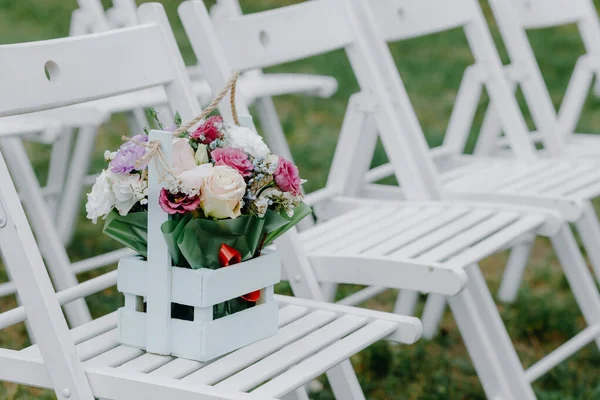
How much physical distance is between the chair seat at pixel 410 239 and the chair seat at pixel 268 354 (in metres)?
0.21

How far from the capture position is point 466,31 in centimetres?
323

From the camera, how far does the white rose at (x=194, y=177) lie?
1.66 metres

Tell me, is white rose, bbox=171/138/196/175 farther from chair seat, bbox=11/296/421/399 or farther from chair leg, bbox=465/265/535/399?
chair leg, bbox=465/265/535/399

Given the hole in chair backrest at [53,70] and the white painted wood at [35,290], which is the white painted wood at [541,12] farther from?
the white painted wood at [35,290]

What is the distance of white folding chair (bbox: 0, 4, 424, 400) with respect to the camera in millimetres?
1630

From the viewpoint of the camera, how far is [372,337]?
1.80 meters

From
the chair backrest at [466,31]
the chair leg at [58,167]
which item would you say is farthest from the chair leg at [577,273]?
the chair leg at [58,167]

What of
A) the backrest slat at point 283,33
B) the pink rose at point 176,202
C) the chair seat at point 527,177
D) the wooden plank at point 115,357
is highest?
the backrest slat at point 283,33

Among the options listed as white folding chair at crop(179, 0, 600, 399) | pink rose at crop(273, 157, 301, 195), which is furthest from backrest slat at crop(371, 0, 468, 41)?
pink rose at crop(273, 157, 301, 195)

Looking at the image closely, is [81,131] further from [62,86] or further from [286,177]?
[286,177]

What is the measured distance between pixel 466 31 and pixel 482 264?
3.94 ft

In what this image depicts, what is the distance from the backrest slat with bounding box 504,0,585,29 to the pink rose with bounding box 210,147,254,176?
2.19 m

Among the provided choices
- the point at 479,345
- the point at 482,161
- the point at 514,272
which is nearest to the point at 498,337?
the point at 479,345

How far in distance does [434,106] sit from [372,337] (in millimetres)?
4523
